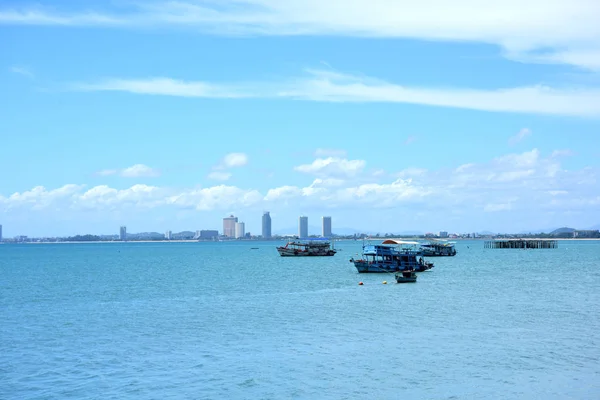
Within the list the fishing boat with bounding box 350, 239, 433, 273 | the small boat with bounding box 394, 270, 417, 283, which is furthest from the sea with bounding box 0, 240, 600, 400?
the fishing boat with bounding box 350, 239, 433, 273

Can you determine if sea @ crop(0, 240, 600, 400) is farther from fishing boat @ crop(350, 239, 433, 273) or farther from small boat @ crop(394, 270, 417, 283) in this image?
fishing boat @ crop(350, 239, 433, 273)

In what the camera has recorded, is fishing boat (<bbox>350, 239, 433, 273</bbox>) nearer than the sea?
No

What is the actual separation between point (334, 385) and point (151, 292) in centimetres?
5520

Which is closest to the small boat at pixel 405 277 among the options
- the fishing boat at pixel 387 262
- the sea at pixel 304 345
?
the sea at pixel 304 345

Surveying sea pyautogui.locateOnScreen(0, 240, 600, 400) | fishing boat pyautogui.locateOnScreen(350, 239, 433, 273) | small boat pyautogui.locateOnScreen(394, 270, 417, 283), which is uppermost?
fishing boat pyautogui.locateOnScreen(350, 239, 433, 273)

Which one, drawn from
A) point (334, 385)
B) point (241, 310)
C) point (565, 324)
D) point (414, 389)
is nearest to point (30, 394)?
point (334, 385)

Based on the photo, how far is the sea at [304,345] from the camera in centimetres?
3453

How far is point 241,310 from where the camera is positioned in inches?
2557

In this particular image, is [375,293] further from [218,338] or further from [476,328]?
[218,338]

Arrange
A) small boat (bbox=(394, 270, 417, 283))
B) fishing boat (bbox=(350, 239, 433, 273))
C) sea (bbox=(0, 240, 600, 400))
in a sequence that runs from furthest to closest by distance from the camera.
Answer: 1. fishing boat (bbox=(350, 239, 433, 273))
2. small boat (bbox=(394, 270, 417, 283))
3. sea (bbox=(0, 240, 600, 400))

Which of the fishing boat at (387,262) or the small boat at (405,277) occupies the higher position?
the fishing boat at (387,262)

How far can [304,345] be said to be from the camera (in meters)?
45.4

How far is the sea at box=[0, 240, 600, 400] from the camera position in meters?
34.5

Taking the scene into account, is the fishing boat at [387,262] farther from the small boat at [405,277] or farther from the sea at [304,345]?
the sea at [304,345]
